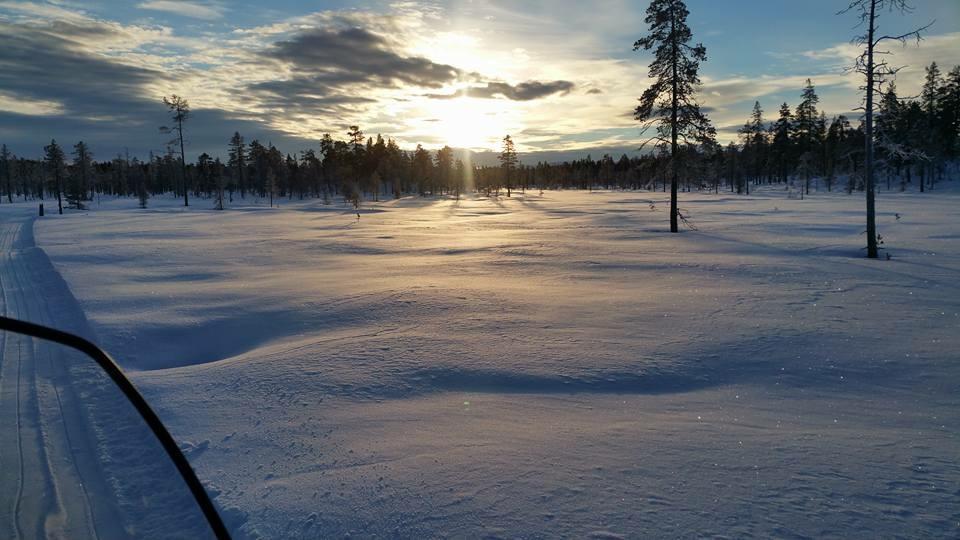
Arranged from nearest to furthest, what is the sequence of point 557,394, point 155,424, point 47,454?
1. point 155,424
2. point 47,454
3. point 557,394

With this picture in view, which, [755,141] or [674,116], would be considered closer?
[674,116]

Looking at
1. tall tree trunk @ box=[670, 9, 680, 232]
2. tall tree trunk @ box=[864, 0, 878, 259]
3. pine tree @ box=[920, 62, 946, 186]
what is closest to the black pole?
tall tree trunk @ box=[864, 0, 878, 259]

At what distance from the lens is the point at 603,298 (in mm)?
12203

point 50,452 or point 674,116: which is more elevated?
point 674,116

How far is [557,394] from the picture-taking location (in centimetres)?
662

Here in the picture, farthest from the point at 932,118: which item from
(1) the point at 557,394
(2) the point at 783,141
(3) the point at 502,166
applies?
(1) the point at 557,394

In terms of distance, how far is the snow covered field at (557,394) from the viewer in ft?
13.3

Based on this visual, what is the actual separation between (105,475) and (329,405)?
90.1 inches

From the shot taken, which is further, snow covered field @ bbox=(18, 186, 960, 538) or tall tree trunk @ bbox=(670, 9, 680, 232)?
tall tree trunk @ bbox=(670, 9, 680, 232)

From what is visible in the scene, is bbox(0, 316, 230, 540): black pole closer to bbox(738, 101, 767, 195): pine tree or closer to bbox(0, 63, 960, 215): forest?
bbox(0, 63, 960, 215): forest

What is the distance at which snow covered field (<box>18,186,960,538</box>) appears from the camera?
404 centimetres

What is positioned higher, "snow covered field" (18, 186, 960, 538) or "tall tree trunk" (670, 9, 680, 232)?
"tall tree trunk" (670, 9, 680, 232)

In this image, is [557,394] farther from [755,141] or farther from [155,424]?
[755,141]

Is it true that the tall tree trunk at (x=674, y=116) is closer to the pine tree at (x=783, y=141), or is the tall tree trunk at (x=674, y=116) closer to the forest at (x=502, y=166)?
the forest at (x=502, y=166)
